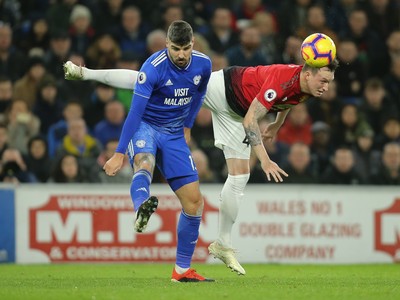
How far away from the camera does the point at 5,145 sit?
15883 millimetres

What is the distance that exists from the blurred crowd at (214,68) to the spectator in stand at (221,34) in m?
0.03

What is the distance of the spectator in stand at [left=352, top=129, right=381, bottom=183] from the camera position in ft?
53.8

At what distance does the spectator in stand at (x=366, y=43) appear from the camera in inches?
728

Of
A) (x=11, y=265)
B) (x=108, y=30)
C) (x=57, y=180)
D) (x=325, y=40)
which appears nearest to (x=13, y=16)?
(x=108, y=30)

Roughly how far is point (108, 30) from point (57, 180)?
387 centimetres

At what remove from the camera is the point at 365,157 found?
651 inches

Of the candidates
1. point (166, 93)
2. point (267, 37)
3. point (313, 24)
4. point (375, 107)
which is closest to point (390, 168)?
point (375, 107)

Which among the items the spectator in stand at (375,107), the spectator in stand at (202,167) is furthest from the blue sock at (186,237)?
the spectator in stand at (375,107)

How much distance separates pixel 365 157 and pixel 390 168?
576 millimetres

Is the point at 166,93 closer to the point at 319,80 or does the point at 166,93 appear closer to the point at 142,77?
the point at 142,77

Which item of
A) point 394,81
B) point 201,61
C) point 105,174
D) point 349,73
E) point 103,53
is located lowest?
point 105,174

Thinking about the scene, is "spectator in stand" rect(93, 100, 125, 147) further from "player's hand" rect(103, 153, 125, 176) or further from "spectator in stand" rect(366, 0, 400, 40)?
"player's hand" rect(103, 153, 125, 176)

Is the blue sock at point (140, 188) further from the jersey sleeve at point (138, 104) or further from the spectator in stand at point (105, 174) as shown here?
the spectator in stand at point (105, 174)

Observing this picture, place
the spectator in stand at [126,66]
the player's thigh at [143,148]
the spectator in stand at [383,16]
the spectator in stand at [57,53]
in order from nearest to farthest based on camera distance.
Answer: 1. the player's thigh at [143,148]
2. the spectator in stand at [126,66]
3. the spectator in stand at [57,53]
4. the spectator in stand at [383,16]
